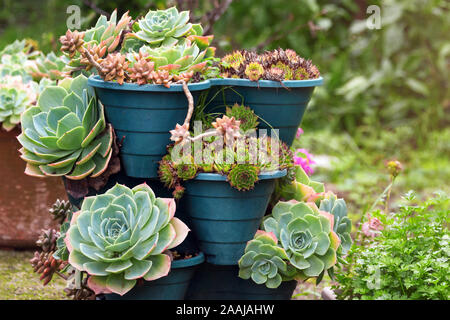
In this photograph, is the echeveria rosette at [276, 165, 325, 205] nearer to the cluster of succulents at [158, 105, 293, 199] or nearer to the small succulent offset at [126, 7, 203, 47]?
the cluster of succulents at [158, 105, 293, 199]

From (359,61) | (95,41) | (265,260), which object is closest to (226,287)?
(265,260)

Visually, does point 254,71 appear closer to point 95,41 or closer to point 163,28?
point 163,28

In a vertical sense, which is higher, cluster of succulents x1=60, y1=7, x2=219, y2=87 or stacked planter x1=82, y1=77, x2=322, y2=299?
cluster of succulents x1=60, y1=7, x2=219, y2=87

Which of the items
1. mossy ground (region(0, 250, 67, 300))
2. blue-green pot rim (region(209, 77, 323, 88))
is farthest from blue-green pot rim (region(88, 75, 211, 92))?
mossy ground (region(0, 250, 67, 300))

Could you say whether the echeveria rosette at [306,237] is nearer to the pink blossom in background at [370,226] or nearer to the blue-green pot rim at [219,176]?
the blue-green pot rim at [219,176]

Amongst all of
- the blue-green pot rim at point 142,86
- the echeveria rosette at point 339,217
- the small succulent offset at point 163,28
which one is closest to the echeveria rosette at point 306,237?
the echeveria rosette at point 339,217

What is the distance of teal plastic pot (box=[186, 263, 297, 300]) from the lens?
6.91 ft

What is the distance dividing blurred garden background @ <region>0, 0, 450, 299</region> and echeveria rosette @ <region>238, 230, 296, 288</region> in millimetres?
2638

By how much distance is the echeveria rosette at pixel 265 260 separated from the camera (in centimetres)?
199

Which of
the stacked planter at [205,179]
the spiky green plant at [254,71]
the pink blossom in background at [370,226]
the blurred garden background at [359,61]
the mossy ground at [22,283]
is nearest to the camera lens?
the stacked planter at [205,179]

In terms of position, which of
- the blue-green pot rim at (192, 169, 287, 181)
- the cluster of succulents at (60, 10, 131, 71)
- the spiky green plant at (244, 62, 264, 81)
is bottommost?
the blue-green pot rim at (192, 169, 287, 181)

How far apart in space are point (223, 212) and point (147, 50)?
61 cm

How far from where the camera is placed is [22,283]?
2.60m

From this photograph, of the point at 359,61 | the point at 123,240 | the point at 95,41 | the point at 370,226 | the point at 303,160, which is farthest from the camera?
the point at 359,61
